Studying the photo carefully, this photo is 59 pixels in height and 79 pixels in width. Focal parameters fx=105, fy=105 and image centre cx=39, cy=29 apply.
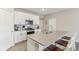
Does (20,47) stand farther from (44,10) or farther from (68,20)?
(68,20)

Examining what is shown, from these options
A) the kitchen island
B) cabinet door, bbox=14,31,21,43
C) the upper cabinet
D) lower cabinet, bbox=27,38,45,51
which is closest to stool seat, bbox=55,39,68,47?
the kitchen island

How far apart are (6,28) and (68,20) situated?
1123 mm

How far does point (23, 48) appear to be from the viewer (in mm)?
1901

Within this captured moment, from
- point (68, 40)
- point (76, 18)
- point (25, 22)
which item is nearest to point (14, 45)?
point (25, 22)

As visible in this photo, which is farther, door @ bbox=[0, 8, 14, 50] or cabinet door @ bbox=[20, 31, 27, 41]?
cabinet door @ bbox=[20, 31, 27, 41]

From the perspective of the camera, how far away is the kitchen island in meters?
1.92

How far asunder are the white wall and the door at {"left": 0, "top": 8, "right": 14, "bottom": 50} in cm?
79

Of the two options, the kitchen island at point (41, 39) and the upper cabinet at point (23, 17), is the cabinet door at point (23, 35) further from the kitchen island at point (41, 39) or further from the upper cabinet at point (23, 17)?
the upper cabinet at point (23, 17)

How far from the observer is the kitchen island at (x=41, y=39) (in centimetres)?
192

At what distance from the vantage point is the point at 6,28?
73.7 inches

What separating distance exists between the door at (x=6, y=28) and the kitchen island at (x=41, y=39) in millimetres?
341

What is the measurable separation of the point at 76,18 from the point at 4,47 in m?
1.37

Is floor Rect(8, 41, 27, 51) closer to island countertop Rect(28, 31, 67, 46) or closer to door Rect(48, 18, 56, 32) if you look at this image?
island countertop Rect(28, 31, 67, 46)

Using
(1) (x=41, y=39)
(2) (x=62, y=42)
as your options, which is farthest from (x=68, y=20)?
(1) (x=41, y=39)
